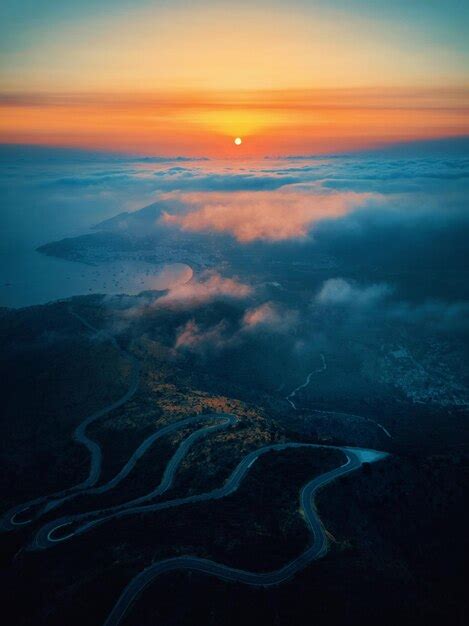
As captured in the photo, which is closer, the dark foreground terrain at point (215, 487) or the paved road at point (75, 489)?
the dark foreground terrain at point (215, 487)

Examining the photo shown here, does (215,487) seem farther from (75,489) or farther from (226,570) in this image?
(75,489)

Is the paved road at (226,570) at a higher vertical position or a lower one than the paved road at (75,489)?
higher

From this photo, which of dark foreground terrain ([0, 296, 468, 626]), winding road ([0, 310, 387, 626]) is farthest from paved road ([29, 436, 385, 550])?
dark foreground terrain ([0, 296, 468, 626])

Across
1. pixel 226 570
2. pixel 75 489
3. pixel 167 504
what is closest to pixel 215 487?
pixel 167 504

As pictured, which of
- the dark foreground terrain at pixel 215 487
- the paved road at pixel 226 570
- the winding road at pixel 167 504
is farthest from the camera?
the winding road at pixel 167 504

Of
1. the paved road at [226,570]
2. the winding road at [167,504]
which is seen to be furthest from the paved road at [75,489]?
the paved road at [226,570]

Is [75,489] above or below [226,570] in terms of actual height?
below

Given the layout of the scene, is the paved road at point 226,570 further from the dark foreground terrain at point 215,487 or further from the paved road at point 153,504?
the paved road at point 153,504

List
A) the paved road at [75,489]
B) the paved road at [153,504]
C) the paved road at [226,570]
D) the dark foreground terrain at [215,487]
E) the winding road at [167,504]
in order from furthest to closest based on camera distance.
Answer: the paved road at [75,489] < the paved road at [153,504] < the winding road at [167,504] < the dark foreground terrain at [215,487] < the paved road at [226,570]

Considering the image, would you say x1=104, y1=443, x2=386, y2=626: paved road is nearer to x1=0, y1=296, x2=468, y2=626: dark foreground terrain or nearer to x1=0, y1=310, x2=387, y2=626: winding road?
x1=0, y1=310, x2=387, y2=626: winding road
